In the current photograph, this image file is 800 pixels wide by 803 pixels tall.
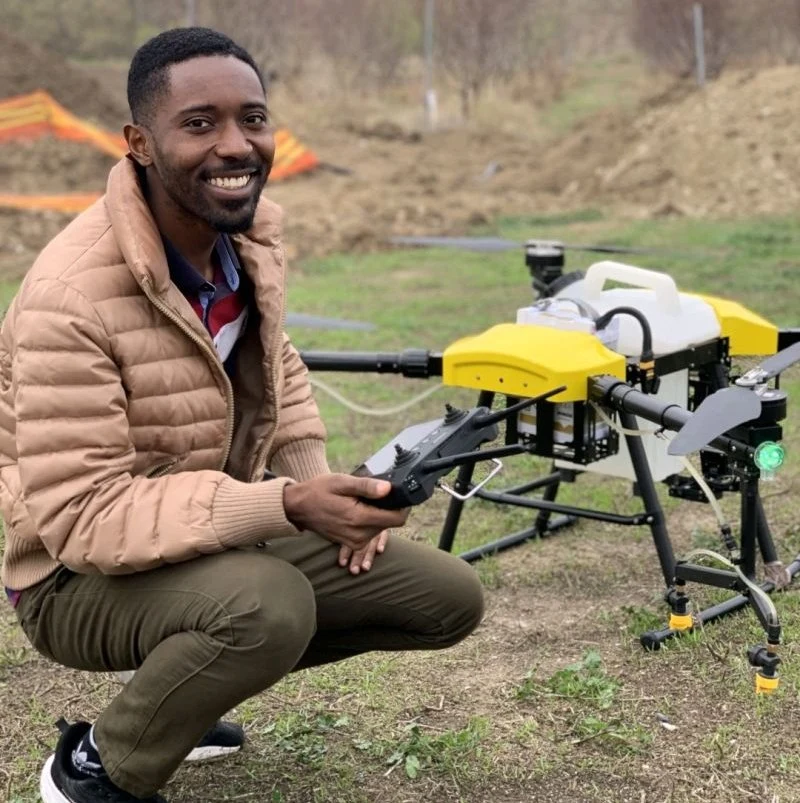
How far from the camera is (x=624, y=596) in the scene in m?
3.85

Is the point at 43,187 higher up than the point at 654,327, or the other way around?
the point at 654,327

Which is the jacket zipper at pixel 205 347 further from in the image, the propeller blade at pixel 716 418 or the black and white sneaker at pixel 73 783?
the propeller blade at pixel 716 418

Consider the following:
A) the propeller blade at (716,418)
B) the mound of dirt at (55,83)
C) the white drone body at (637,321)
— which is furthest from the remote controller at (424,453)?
the mound of dirt at (55,83)

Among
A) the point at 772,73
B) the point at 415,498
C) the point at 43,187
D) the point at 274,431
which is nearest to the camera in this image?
the point at 415,498

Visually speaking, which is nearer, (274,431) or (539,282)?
(274,431)

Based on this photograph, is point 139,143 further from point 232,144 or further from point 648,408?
point 648,408

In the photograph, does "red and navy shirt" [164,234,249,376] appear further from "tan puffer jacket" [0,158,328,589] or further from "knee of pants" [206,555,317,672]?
"knee of pants" [206,555,317,672]

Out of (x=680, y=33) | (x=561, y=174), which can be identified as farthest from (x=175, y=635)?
(x=680, y=33)

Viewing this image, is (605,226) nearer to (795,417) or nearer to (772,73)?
(772,73)

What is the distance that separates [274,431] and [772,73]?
50.5 ft

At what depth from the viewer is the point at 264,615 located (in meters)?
2.23

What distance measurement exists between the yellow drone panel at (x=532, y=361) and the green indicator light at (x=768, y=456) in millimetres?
574

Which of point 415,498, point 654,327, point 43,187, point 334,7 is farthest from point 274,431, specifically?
point 334,7

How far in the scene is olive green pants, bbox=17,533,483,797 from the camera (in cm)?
223
